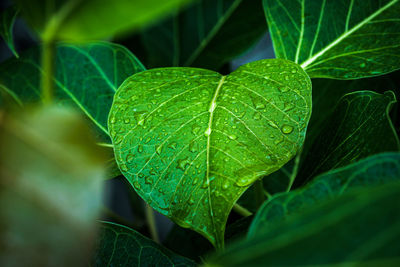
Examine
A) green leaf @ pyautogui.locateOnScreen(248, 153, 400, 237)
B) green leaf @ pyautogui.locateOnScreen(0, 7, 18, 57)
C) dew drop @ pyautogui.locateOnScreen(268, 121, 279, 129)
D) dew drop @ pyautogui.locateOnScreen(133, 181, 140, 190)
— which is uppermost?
green leaf @ pyautogui.locateOnScreen(0, 7, 18, 57)

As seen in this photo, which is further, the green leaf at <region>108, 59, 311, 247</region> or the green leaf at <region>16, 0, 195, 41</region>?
the green leaf at <region>108, 59, 311, 247</region>

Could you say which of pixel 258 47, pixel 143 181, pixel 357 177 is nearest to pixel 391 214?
pixel 357 177

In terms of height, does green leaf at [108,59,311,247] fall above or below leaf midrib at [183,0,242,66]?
below

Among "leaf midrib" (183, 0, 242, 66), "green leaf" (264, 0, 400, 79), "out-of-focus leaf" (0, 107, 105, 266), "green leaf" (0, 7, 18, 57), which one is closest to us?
"out-of-focus leaf" (0, 107, 105, 266)

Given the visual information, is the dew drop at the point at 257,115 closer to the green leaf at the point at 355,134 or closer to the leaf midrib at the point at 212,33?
the green leaf at the point at 355,134

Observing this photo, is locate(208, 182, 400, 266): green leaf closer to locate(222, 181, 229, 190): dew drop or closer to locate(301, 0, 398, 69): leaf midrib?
locate(222, 181, 229, 190): dew drop

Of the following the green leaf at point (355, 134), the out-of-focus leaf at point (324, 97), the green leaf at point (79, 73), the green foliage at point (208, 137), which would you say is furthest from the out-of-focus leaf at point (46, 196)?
the out-of-focus leaf at point (324, 97)

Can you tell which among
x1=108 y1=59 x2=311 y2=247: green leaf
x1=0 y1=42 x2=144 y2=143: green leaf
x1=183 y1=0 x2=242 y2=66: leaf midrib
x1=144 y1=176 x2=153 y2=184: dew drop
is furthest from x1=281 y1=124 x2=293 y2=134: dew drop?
x1=183 y1=0 x2=242 y2=66: leaf midrib
